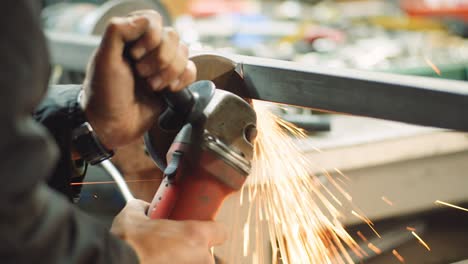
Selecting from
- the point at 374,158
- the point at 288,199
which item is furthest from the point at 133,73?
the point at 374,158

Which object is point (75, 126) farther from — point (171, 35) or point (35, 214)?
point (35, 214)

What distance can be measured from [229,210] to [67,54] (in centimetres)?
77

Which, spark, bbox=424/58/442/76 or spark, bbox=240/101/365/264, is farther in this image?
spark, bbox=424/58/442/76

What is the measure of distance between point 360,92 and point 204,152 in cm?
28

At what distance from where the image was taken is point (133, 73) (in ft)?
3.55

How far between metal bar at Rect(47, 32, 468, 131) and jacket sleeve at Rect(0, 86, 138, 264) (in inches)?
17.0

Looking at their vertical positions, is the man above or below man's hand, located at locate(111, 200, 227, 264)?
above

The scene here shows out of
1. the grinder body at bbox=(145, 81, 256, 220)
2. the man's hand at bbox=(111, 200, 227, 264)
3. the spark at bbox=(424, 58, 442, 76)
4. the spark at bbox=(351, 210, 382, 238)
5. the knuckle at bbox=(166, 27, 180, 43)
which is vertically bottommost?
the spark at bbox=(351, 210, 382, 238)

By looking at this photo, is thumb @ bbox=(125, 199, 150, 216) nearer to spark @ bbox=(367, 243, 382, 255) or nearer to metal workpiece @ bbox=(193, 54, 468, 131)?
metal workpiece @ bbox=(193, 54, 468, 131)

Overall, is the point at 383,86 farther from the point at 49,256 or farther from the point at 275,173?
the point at 275,173

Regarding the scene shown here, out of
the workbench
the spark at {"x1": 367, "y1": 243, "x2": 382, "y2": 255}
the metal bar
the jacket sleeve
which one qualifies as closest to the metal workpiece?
the metal bar

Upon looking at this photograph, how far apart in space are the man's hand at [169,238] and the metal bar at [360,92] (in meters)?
0.27

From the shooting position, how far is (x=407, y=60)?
283 centimetres

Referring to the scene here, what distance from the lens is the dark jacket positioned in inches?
25.6
